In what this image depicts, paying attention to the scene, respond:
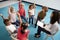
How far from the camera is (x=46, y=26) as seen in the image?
2.55 m

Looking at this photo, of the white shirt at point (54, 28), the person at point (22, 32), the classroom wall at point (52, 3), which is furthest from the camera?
the classroom wall at point (52, 3)

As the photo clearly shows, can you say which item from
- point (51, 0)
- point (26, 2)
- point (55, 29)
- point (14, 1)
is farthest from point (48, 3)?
point (55, 29)

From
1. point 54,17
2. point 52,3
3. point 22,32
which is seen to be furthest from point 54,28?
point 52,3

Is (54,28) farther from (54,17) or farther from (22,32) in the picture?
(22,32)

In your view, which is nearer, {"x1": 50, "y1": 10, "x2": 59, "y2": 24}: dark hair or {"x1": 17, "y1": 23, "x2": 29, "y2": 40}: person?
{"x1": 17, "y1": 23, "x2": 29, "y2": 40}: person

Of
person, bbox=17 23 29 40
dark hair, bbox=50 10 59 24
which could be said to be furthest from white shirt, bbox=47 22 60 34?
person, bbox=17 23 29 40

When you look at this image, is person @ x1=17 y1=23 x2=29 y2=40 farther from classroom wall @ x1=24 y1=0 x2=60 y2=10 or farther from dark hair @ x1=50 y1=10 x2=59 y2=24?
classroom wall @ x1=24 y1=0 x2=60 y2=10

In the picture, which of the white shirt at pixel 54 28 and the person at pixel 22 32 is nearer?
the person at pixel 22 32

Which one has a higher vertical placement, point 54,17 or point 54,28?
point 54,17

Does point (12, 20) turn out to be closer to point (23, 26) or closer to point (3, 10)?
point (23, 26)

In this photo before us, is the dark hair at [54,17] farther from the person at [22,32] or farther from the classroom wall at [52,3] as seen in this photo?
the classroom wall at [52,3]

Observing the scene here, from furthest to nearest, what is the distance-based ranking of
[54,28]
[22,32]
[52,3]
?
1. [52,3]
2. [54,28]
3. [22,32]

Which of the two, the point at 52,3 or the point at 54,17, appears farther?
the point at 52,3

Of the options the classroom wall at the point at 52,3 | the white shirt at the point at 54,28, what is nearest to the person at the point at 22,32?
the white shirt at the point at 54,28
